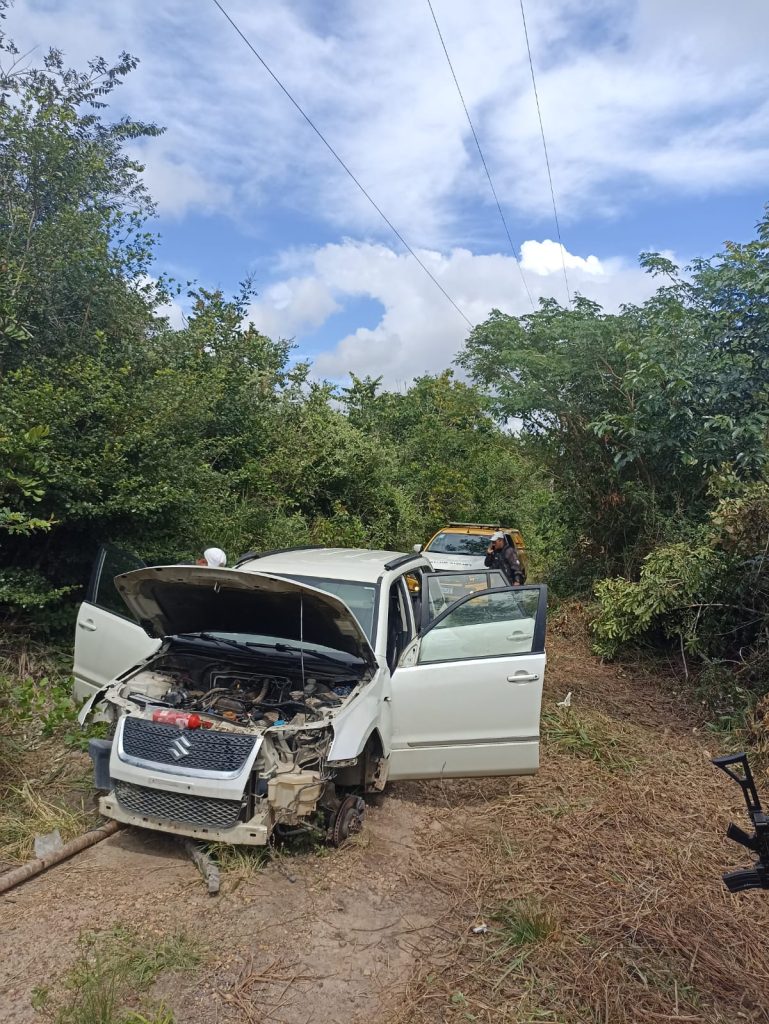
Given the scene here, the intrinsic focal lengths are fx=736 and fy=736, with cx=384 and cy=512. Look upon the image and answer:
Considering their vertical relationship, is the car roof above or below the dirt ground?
above

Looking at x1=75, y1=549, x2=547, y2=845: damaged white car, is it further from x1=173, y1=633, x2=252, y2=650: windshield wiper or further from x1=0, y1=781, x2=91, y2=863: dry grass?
x1=0, y1=781, x2=91, y2=863: dry grass

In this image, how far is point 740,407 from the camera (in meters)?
8.51

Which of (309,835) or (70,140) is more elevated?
(70,140)

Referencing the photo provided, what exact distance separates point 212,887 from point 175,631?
6.35 feet

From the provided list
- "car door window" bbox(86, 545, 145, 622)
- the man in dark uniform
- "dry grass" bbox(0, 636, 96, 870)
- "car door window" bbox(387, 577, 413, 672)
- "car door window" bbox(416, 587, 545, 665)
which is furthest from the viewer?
the man in dark uniform

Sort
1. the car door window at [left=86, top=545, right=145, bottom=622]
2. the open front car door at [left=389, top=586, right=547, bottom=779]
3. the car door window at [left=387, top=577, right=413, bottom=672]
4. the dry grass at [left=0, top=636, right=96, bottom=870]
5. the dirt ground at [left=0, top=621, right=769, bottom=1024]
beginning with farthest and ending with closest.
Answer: the car door window at [left=86, top=545, right=145, bottom=622] → the car door window at [left=387, top=577, right=413, bottom=672] → the open front car door at [left=389, top=586, right=547, bottom=779] → the dry grass at [left=0, top=636, right=96, bottom=870] → the dirt ground at [left=0, top=621, right=769, bottom=1024]

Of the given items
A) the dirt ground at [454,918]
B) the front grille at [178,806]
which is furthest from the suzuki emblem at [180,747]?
the dirt ground at [454,918]

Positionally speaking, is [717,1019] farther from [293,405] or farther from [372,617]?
[293,405]

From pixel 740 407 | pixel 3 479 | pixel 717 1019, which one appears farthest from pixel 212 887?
pixel 740 407

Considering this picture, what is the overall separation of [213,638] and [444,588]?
110 inches

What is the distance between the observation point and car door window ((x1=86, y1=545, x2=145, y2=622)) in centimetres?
553

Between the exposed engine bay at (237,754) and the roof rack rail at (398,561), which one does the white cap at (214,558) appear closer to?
the exposed engine bay at (237,754)

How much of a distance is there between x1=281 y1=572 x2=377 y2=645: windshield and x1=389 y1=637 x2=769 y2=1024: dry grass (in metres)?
1.43

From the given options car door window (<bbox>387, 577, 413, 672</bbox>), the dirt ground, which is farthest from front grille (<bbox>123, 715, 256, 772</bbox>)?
car door window (<bbox>387, 577, 413, 672</bbox>)
